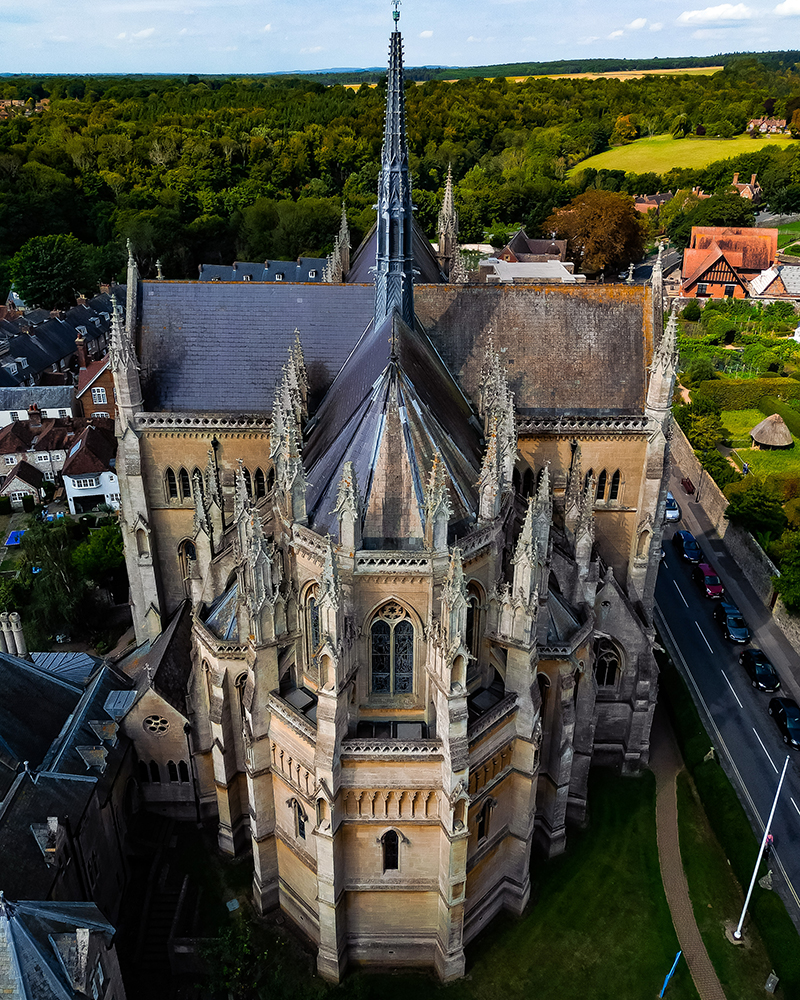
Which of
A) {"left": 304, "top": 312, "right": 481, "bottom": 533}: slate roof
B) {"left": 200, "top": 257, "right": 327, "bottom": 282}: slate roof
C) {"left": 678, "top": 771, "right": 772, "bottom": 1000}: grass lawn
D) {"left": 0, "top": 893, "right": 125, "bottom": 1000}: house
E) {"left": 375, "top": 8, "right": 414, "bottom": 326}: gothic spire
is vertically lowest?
{"left": 678, "top": 771, "right": 772, "bottom": 1000}: grass lawn

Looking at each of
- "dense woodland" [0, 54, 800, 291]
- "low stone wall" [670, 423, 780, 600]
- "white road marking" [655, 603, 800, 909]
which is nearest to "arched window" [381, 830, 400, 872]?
"white road marking" [655, 603, 800, 909]

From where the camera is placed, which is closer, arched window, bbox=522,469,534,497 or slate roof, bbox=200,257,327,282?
arched window, bbox=522,469,534,497

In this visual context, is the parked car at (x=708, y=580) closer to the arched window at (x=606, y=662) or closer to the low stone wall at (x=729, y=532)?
the low stone wall at (x=729, y=532)

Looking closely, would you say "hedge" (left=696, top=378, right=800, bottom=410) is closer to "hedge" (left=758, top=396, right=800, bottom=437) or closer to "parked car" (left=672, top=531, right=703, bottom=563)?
"hedge" (left=758, top=396, right=800, bottom=437)

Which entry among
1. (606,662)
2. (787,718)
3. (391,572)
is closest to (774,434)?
(787,718)

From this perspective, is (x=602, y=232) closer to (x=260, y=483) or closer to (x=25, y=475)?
(x=25, y=475)

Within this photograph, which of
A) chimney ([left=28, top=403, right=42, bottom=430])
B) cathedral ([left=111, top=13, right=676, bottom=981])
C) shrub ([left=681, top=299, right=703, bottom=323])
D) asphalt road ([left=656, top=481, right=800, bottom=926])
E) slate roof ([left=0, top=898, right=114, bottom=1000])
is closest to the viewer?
slate roof ([left=0, top=898, right=114, bottom=1000])

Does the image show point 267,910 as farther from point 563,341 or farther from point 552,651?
point 563,341
